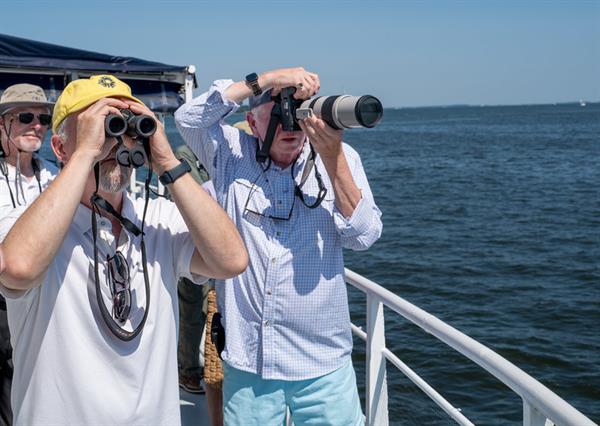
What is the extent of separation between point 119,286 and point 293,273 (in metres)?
0.75

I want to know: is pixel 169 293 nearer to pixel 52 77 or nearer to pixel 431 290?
pixel 52 77

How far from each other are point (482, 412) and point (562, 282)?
579 cm

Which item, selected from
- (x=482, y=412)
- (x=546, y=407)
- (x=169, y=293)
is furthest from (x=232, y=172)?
(x=482, y=412)

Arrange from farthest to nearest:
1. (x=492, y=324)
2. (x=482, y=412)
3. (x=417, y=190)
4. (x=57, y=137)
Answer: (x=417, y=190), (x=492, y=324), (x=482, y=412), (x=57, y=137)

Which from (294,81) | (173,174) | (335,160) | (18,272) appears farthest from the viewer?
(294,81)

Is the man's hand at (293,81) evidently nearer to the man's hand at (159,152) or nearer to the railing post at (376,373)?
the man's hand at (159,152)

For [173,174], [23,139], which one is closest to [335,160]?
[173,174]

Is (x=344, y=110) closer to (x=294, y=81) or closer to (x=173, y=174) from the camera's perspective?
(x=294, y=81)

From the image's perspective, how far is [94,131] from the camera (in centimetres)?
168

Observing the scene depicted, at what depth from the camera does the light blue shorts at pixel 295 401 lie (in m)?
2.34

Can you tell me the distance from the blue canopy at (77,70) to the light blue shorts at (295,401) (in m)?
3.54

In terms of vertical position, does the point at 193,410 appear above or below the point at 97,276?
below

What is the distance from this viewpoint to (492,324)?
410 inches

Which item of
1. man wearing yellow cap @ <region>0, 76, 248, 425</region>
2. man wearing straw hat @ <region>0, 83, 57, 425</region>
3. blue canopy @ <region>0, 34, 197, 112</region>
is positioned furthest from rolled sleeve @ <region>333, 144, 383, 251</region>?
blue canopy @ <region>0, 34, 197, 112</region>
